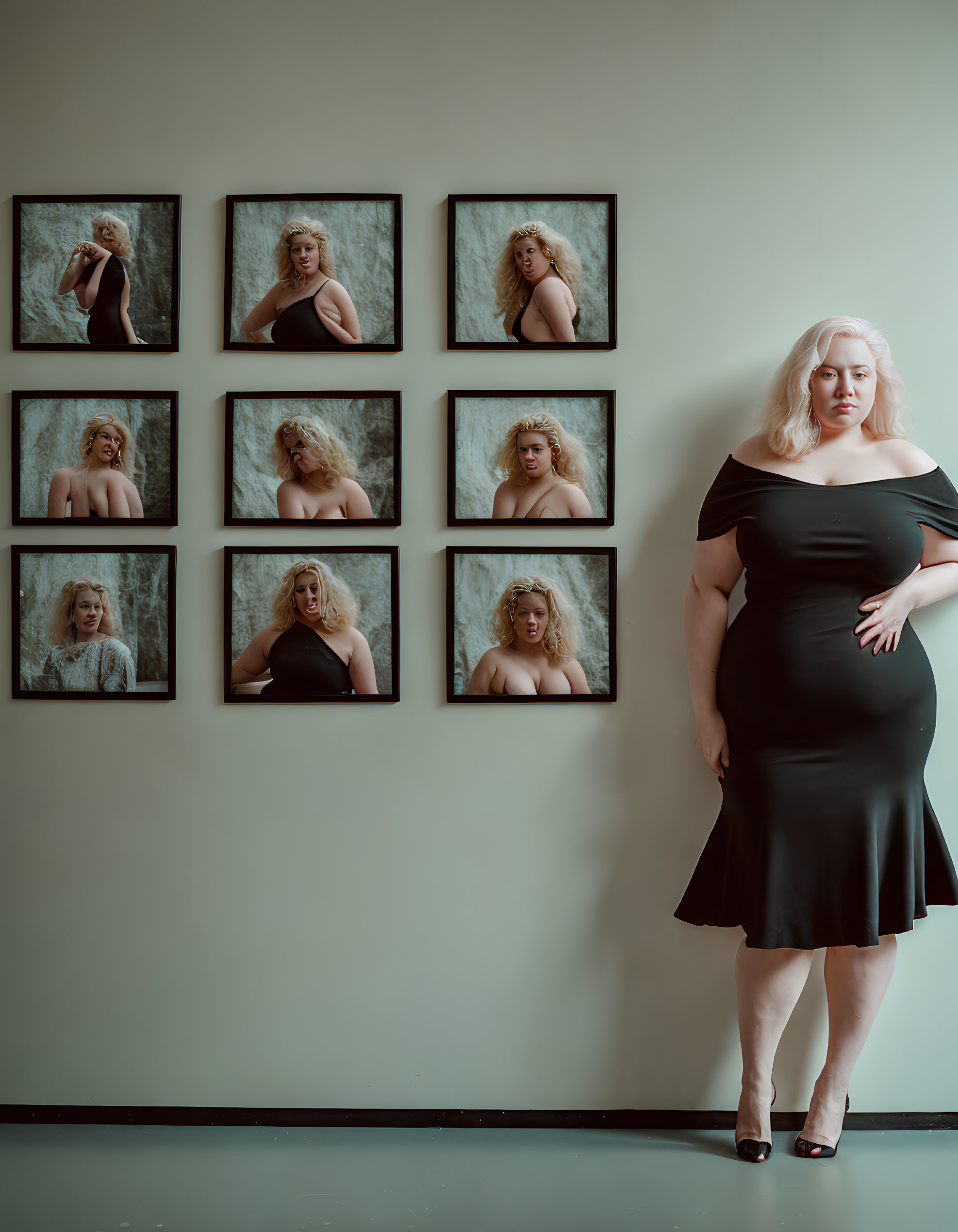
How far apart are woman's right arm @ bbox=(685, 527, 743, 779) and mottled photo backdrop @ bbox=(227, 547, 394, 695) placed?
0.70 m

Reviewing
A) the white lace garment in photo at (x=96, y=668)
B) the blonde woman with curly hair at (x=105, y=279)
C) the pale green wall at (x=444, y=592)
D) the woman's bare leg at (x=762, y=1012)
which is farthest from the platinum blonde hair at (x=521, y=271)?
the woman's bare leg at (x=762, y=1012)

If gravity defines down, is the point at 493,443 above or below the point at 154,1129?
above

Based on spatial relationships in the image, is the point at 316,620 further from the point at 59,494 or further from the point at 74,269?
the point at 74,269

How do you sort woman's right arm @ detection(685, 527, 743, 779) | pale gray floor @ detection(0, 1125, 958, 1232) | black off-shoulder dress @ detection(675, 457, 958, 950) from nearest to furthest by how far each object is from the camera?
pale gray floor @ detection(0, 1125, 958, 1232), black off-shoulder dress @ detection(675, 457, 958, 950), woman's right arm @ detection(685, 527, 743, 779)

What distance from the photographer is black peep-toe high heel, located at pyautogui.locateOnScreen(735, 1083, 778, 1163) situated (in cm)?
182

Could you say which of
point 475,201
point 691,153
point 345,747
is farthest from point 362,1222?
point 691,153

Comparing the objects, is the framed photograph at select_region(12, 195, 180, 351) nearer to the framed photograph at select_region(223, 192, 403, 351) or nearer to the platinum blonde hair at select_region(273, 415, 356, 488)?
the framed photograph at select_region(223, 192, 403, 351)

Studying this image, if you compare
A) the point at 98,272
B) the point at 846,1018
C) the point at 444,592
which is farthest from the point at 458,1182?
the point at 98,272

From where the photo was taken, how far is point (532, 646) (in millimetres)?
1977

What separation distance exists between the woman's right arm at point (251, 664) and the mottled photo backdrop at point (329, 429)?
0.30 metres

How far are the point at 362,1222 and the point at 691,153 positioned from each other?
2415mm

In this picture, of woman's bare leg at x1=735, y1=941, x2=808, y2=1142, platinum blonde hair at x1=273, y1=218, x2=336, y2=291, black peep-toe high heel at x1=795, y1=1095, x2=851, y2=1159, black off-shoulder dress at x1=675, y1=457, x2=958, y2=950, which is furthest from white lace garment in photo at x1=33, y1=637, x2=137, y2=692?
black peep-toe high heel at x1=795, y1=1095, x2=851, y2=1159

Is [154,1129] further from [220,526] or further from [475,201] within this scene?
[475,201]

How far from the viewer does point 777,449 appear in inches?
70.9
